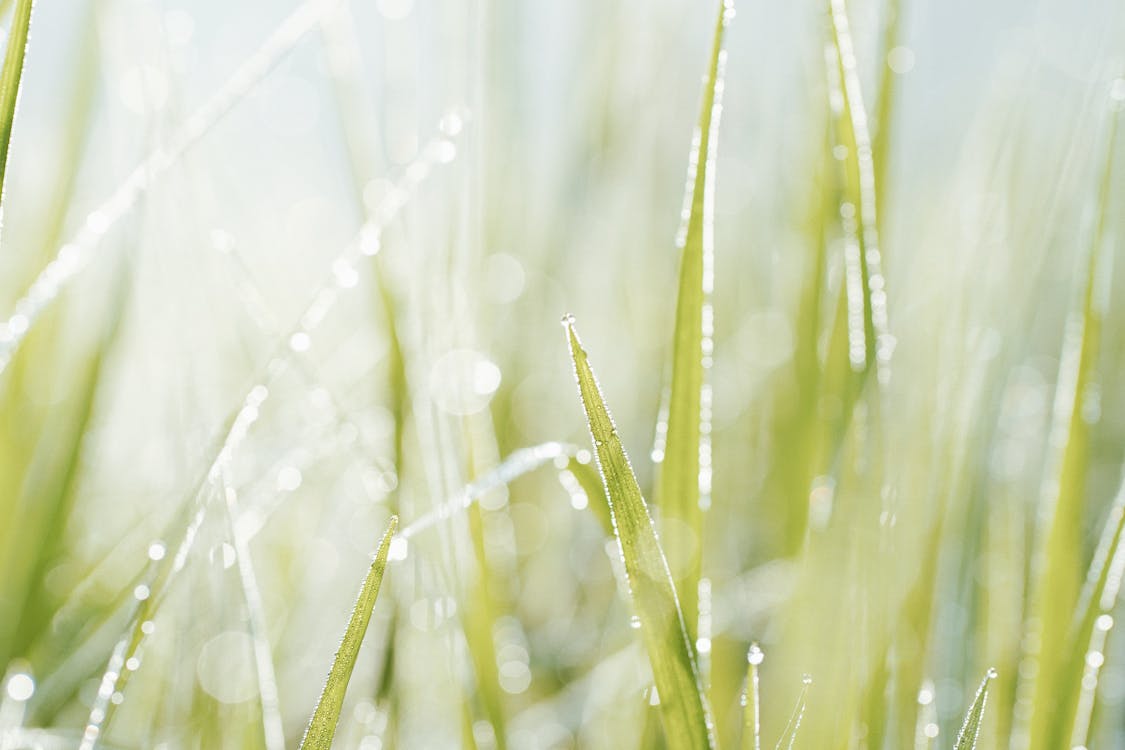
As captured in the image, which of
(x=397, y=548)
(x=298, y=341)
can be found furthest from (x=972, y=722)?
(x=298, y=341)

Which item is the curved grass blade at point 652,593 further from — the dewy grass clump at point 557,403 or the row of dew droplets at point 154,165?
the row of dew droplets at point 154,165

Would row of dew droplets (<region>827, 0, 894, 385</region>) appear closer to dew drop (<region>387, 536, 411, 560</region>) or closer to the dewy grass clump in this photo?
the dewy grass clump

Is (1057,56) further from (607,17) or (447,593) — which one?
(447,593)

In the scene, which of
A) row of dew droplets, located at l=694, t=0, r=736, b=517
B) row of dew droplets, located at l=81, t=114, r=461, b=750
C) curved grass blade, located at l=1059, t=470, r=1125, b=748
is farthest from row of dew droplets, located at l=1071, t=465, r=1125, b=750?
row of dew droplets, located at l=81, t=114, r=461, b=750

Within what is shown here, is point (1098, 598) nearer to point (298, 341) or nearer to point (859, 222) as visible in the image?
point (859, 222)

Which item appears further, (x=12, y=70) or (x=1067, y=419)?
(x=1067, y=419)

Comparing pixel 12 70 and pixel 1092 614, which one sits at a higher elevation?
pixel 12 70

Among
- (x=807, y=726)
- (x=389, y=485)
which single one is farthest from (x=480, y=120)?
(x=807, y=726)
